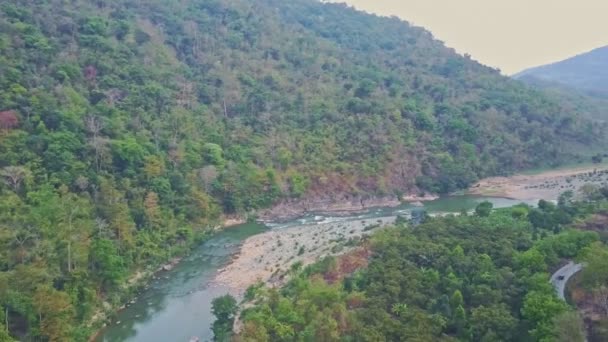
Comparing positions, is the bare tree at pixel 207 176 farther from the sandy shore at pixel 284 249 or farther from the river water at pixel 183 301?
the sandy shore at pixel 284 249

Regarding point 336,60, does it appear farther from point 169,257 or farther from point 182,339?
point 182,339

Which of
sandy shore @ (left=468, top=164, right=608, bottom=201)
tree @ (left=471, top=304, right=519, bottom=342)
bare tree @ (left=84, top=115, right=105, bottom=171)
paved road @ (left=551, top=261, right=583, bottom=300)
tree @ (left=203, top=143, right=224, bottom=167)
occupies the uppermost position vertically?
bare tree @ (left=84, top=115, right=105, bottom=171)

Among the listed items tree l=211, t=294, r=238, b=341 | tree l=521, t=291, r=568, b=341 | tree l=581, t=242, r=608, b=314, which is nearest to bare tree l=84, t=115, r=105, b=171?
tree l=211, t=294, r=238, b=341

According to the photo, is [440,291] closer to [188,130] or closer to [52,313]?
[52,313]

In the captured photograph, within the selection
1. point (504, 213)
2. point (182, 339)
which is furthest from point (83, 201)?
point (504, 213)

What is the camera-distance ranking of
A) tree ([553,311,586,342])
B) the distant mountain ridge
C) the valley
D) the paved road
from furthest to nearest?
the distant mountain ridge → the valley → the paved road → tree ([553,311,586,342])

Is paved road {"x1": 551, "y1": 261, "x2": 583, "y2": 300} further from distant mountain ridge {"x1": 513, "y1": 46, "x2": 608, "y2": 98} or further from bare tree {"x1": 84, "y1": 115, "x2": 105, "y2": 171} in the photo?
distant mountain ridge {"x1": 513, "y1": 46, "x2": 608, "y2": 98}

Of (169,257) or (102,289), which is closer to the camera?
(102,289)
